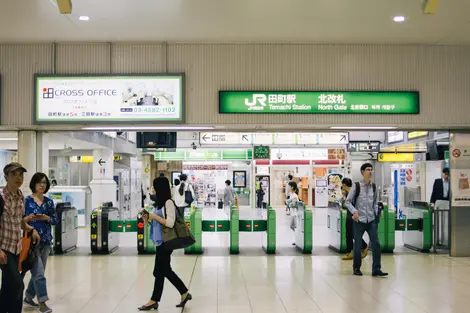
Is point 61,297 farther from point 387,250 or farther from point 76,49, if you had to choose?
point 387,250

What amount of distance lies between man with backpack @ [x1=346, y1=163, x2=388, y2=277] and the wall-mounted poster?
664 inches

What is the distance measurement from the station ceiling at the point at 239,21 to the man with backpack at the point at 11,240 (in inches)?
116

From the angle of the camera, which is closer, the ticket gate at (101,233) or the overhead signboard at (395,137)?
the ticket gate at (101,233)

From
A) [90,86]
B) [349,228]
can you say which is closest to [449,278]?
[349,228]

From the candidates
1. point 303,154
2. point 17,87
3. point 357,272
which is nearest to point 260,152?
point 303,154

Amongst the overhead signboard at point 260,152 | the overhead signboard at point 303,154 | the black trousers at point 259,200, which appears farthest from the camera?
the black trousers at point 259,200

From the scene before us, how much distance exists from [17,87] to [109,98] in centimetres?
157

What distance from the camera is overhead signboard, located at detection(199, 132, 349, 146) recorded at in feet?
49.1

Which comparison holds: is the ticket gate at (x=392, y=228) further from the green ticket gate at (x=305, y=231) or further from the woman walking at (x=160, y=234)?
the woman walking at (x=160, y=234)

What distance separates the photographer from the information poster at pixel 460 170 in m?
8.84

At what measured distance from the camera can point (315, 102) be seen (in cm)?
819

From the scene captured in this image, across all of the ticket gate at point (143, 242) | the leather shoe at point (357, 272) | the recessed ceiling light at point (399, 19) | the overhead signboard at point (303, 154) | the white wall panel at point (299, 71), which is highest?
the recessed ceiling light at point (399, 19)

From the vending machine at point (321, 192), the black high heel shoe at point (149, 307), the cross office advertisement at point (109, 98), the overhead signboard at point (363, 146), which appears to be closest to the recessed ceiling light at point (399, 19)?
the cross office advertisement at point (109, 98)

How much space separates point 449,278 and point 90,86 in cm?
634
